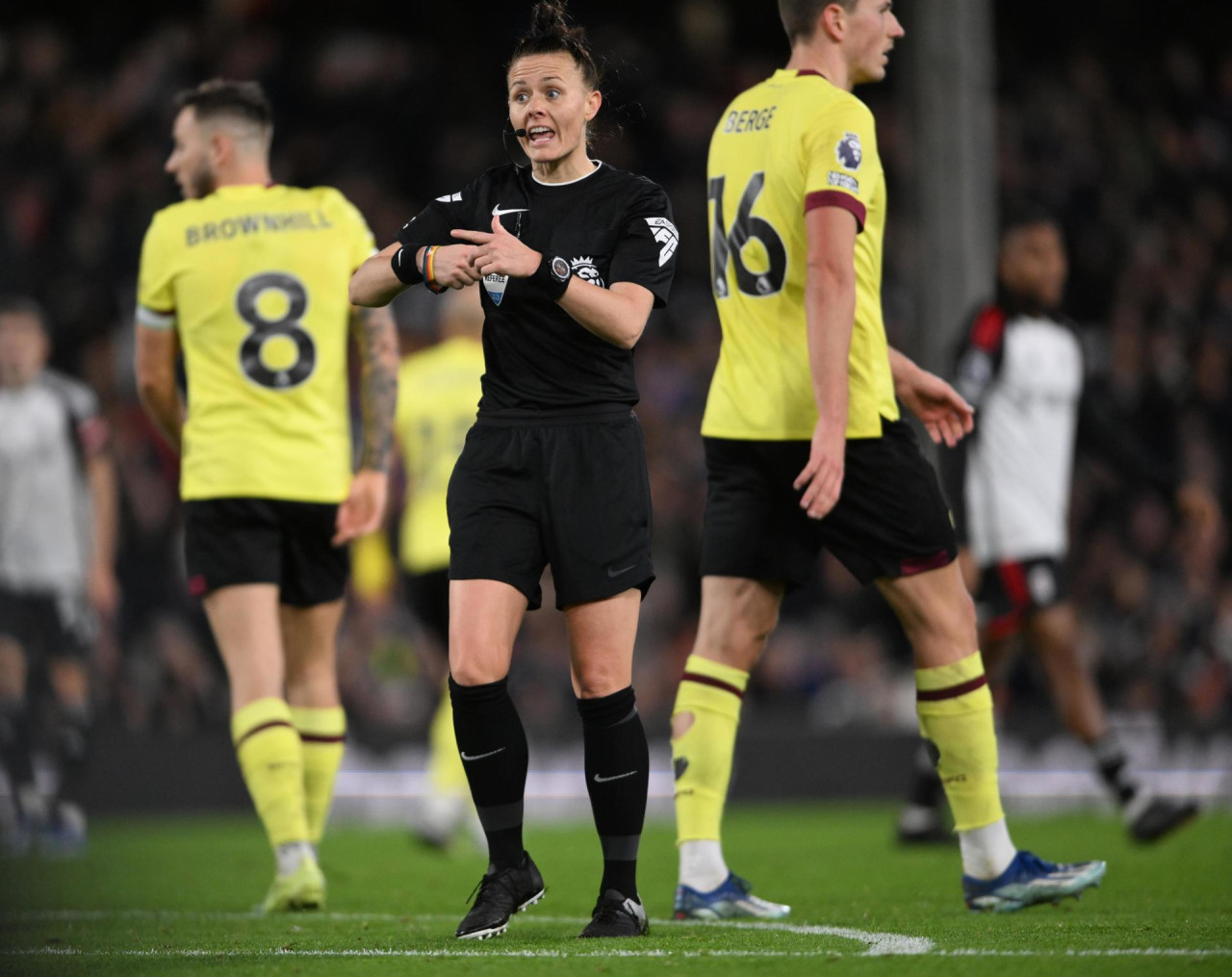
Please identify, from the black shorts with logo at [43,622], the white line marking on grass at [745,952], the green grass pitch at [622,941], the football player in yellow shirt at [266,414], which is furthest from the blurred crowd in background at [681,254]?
the white line marking on grass at [745,952]

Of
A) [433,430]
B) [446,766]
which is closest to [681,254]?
[433,430]

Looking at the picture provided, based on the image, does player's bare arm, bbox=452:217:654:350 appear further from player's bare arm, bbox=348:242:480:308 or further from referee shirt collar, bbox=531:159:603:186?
referee shirt collar, bbox=531:159:603:186

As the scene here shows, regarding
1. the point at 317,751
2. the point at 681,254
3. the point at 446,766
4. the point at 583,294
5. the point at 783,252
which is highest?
the point at 681,254

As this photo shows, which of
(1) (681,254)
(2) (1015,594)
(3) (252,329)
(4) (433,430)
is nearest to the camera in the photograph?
(3) (252,329)

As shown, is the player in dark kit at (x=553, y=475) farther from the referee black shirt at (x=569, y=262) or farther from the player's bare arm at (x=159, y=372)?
the player's bare arm at (x=159, y=372)

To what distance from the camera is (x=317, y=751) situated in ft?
18.5

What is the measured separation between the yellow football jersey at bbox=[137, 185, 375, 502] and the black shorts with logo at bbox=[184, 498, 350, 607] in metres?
0.04

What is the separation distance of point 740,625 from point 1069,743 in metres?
6.54

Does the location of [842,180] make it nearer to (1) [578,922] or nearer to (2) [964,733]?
(2) [964,733]

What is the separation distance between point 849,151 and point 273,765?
93.6 inches

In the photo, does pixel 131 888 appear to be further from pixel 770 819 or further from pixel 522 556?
pixel 770 819

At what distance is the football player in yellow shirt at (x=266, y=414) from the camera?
5.23 m

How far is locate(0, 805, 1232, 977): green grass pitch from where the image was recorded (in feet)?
12.0

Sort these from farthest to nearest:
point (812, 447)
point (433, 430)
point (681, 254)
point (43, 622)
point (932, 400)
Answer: point (681, 254) < point (43, 622) < point (433, 430) < point (932, 400) < point (812, 447)
